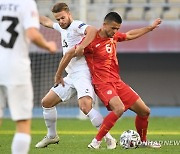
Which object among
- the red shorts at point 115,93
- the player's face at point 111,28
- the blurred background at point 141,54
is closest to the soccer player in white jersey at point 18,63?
the player's face at point 111,28

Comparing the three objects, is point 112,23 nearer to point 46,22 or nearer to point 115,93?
point 115,93

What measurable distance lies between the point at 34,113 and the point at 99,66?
9736 mm

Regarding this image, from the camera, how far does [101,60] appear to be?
34.5 feet

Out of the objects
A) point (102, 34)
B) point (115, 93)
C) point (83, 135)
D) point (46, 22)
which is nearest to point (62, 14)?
point (102, 34)

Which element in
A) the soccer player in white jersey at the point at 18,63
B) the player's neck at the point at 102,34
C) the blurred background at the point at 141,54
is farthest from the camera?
the blurred background at the point at 141,54

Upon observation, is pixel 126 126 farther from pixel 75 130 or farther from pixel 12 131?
pixel 12 131

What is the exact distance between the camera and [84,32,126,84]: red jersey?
10.5 m

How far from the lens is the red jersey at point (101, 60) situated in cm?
1047

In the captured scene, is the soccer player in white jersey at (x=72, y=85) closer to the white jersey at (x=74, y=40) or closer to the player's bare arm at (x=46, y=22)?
the white jersey at (x=74, y=40)

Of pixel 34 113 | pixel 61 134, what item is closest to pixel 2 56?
pixel 61 134

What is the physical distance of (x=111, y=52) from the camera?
10.6 meters

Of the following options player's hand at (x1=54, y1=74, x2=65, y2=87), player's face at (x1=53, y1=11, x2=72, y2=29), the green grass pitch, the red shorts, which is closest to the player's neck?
player's face at (x1=53, y1=11, x2=72, y2=29)

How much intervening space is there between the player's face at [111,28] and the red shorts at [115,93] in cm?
78

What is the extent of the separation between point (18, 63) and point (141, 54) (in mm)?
15522
